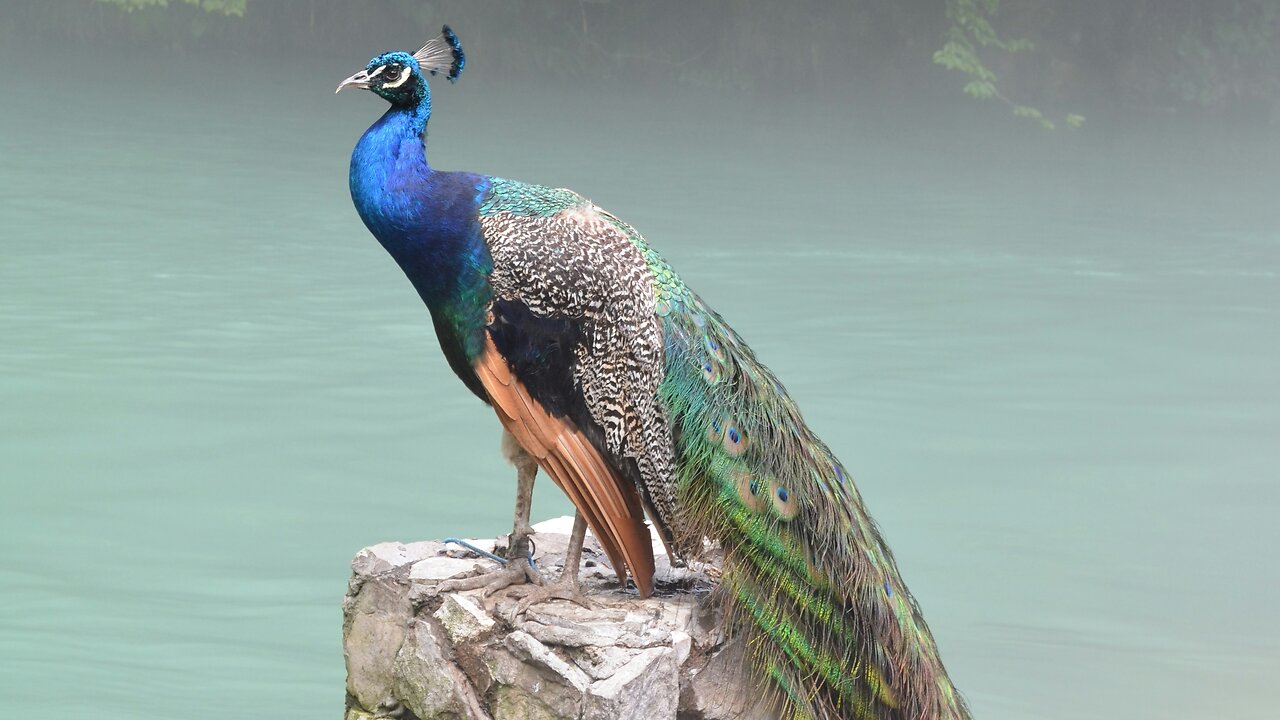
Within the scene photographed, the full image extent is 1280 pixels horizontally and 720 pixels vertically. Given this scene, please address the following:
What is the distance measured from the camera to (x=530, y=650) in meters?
3.86

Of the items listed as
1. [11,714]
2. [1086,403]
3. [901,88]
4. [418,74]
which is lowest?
[11,714]

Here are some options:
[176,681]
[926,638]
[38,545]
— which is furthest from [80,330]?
[926,638]

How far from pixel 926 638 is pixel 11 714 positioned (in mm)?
3387

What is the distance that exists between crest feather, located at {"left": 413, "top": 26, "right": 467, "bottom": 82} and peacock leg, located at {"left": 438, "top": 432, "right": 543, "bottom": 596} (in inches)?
37.2

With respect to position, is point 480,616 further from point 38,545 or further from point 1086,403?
point 1086,403

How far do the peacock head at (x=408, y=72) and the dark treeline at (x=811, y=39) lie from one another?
16.3 meters

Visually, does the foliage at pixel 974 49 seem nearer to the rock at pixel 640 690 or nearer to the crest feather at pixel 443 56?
the crest feather at pixel 443 56

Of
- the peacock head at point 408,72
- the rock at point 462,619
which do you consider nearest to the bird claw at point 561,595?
the rock at point 462,619

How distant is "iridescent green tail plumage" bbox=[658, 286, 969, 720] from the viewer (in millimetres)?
3816

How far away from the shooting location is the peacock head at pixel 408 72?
3.91m

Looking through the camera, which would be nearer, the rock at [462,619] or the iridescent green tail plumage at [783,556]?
the iridescent green tail plumage at [783,556]

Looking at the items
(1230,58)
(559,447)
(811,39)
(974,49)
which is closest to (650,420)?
(559,447)

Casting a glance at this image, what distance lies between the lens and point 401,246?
3867 mm

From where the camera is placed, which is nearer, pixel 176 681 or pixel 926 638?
pixel 926 638
